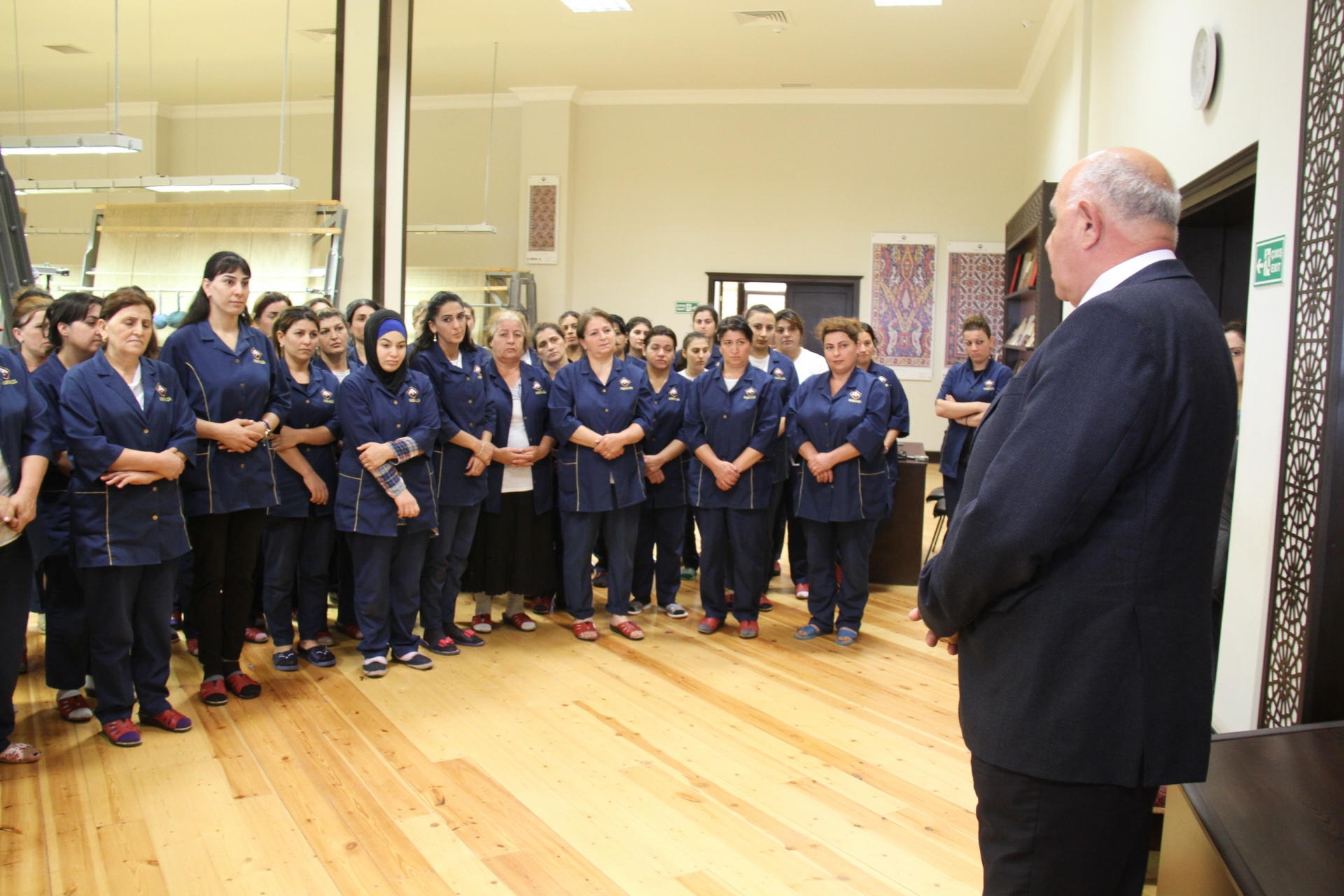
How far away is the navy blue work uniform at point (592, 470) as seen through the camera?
4.57 m

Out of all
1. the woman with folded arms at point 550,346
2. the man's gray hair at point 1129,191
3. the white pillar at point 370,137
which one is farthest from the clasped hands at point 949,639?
the white pillar at point 370,137

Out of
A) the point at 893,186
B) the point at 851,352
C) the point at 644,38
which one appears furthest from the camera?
the point at 893,186

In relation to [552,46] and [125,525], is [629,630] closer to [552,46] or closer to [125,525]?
[125,525]

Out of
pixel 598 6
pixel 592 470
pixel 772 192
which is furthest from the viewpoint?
pixel 772 192

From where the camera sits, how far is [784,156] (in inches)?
451

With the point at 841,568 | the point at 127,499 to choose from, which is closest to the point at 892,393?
the point at 841,568

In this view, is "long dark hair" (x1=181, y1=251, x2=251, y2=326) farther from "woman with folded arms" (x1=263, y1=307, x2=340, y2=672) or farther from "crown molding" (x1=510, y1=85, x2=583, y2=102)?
Answer: "crown molding" (x1=510, y1=85, x2=583, y2=102)

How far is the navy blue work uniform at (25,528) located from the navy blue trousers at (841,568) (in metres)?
3.10

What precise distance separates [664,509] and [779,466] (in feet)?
2.04

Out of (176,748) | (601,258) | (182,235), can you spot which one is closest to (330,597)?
(176,748)

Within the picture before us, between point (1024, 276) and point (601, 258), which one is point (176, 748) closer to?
point (1024, 276)

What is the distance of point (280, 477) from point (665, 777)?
6.30 feet

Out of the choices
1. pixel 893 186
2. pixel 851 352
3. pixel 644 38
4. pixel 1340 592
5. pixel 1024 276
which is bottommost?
pixel 1340 592

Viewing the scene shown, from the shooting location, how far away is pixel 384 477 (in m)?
3.85
